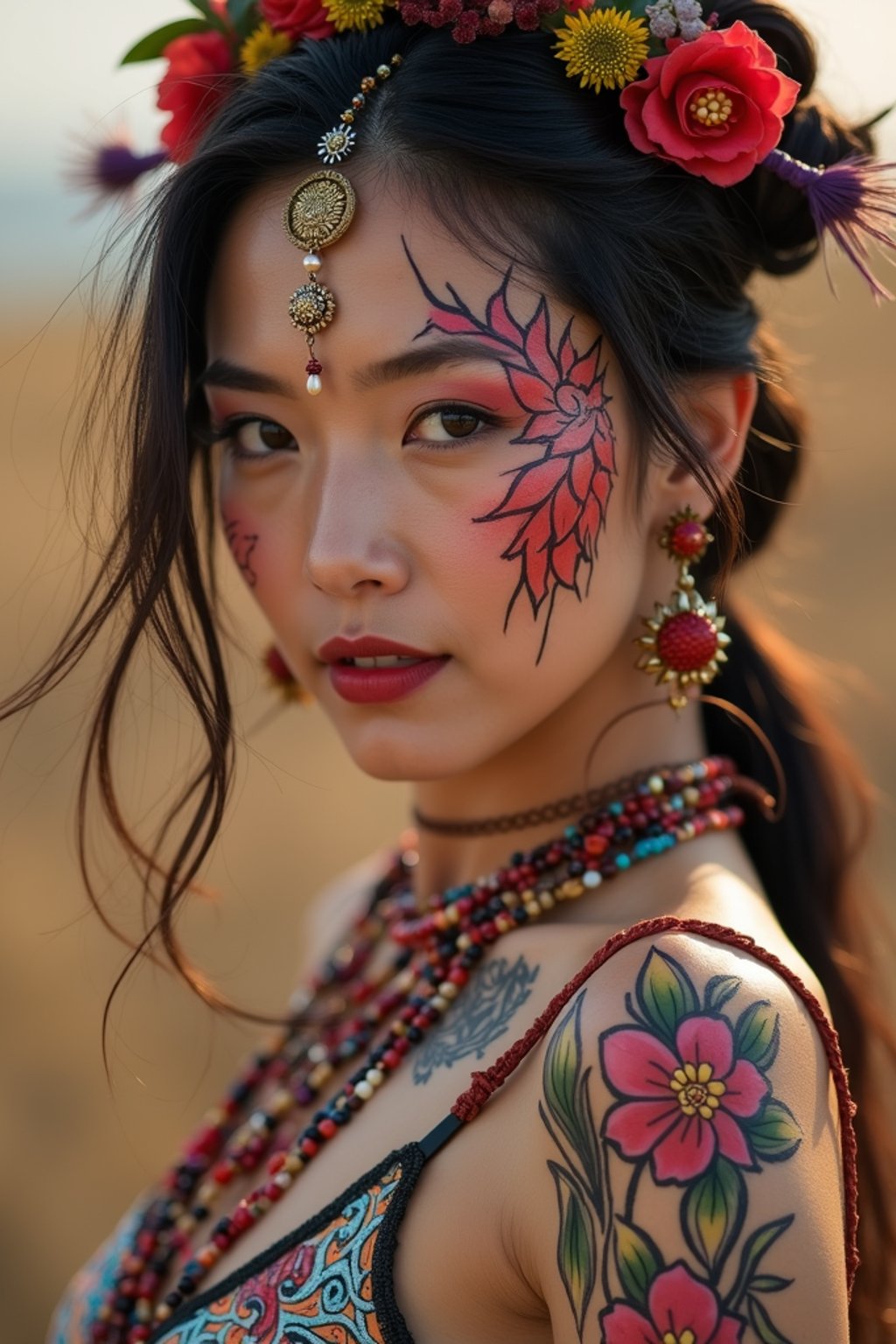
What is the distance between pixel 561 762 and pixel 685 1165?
0.76 meters

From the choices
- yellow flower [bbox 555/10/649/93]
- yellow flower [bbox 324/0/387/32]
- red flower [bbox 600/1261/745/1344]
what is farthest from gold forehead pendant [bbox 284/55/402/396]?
red flower [bbox 600/1261/745/1344]

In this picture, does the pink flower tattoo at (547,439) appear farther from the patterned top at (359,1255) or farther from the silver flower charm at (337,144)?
the patterned top at (359,1255)

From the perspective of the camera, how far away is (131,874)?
4.34 meters

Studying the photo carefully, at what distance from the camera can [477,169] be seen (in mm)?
1673

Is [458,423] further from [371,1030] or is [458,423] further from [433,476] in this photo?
[371,1030]

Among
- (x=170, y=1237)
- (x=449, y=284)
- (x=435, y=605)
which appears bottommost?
(x=170, y=1237)

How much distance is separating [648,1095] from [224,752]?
701 mm

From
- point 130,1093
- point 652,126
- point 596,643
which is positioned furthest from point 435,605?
point 130,1093

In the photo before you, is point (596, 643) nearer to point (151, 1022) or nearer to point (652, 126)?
point (652, 126)

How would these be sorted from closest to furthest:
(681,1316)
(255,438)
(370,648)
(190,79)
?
(681,1316)
(370,648)
(255,438)
(190,79)

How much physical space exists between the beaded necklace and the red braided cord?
13.0 inches

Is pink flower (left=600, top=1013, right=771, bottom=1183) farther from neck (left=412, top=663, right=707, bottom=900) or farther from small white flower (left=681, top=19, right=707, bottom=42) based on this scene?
small white flower (left=681, top=19, right=707, bottom=42)

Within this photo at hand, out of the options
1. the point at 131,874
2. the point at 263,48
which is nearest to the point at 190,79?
the point at 263,48

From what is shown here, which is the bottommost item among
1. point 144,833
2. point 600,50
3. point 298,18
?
point 144,833
